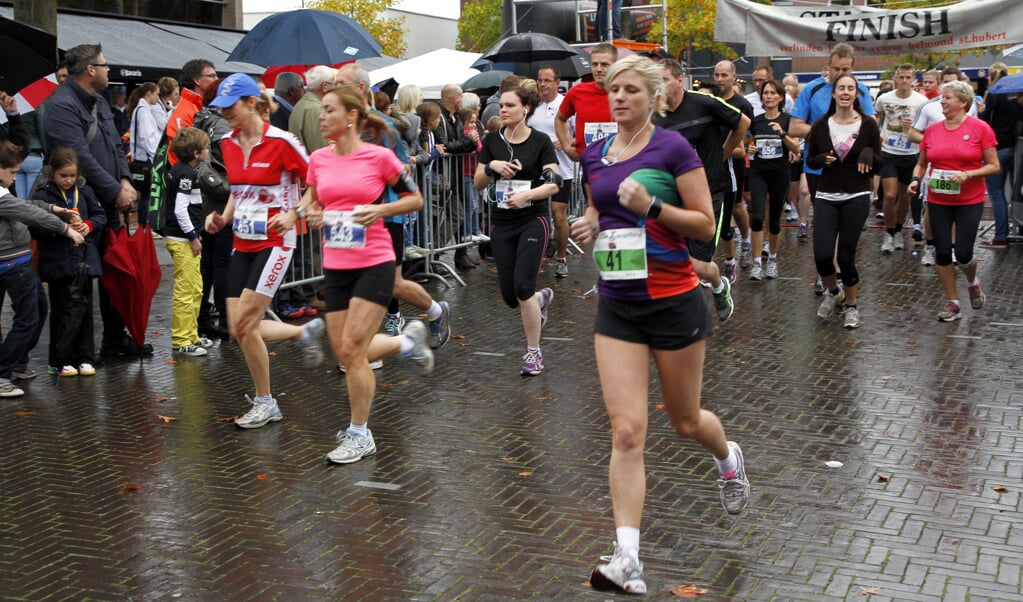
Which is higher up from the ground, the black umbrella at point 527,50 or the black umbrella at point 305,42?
the black umbrella at point 527,50

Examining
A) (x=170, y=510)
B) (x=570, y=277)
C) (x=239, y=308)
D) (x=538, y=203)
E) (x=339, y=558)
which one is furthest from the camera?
(x=570, y=277)

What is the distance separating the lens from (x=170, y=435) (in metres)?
7.14

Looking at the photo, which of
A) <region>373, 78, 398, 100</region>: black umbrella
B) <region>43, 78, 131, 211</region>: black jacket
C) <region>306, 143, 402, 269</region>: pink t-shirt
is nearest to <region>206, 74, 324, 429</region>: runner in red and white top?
<region>306, 143, 402, 269</region>: pink t-shirt

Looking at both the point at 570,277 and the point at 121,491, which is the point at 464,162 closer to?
the point at 570,277

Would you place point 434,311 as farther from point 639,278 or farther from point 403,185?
point 639,278

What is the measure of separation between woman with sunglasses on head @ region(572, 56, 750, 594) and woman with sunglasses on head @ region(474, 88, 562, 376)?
11.8 feet

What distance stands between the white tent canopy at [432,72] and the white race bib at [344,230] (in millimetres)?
15241

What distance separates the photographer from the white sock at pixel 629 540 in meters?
4.58

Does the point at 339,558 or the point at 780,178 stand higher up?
the point at 780,178

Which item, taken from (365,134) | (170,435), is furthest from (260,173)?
(170,435)

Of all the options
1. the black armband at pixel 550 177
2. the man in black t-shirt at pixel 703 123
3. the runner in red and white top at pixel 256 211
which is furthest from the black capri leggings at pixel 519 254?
the runner in red and white top at pixel 256 211

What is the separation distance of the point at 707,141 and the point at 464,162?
5.75 metres

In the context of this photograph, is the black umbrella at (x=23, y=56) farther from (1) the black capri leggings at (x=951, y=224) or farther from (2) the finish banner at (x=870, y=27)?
(1) the black capri leggings at (x=951, y=224)

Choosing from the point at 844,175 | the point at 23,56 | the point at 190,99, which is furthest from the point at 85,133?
the point at 844,175
